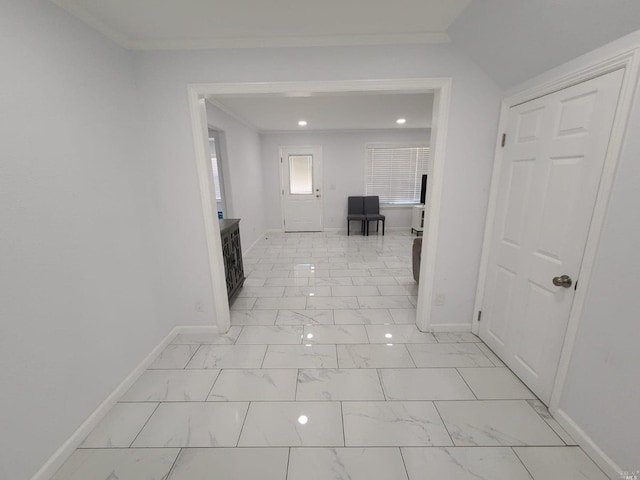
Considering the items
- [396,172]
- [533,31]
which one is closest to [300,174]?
[396,172]

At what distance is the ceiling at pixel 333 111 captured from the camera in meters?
3.54

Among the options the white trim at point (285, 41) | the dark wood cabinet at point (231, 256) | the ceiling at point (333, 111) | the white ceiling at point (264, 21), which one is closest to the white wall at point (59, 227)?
the white ceiling at point (264, 21)

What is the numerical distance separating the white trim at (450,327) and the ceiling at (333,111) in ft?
8.08

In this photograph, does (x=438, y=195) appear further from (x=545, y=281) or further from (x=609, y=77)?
(x=609, y=77)

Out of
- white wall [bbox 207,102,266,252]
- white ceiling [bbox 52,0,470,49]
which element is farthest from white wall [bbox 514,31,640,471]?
white wall [bbox 207,102,266,252]

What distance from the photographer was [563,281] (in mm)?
1477

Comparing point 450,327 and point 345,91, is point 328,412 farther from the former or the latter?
point 345,91

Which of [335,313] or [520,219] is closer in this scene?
[520,219]

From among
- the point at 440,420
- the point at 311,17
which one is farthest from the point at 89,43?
the point at 440,420

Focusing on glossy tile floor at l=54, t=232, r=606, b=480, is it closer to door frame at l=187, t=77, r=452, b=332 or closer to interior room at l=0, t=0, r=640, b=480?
interior room at l=0, t=0, r=640, b=480

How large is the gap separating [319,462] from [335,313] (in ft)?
4.91

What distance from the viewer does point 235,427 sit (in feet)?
5.08

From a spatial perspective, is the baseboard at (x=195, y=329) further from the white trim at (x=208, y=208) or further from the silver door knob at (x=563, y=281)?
the silver door knob at (x=563, y=281)

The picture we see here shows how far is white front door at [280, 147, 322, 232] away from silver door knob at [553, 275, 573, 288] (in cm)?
539
